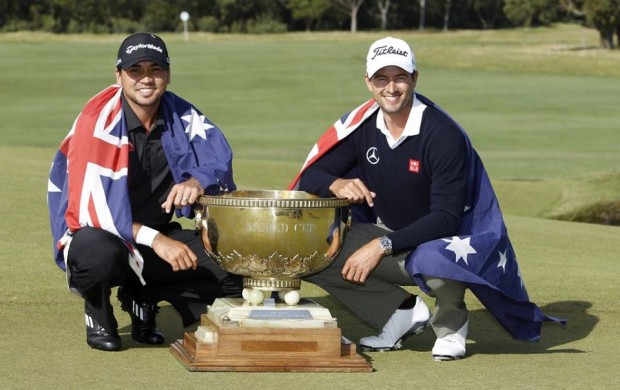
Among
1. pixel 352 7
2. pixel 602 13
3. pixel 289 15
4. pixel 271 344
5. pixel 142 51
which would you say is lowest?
pixel 289 15

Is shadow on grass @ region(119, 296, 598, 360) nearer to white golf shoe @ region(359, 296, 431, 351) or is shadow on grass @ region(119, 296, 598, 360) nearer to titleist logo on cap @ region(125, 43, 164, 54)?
white golf shoe @ region(359, 296, 431, 351)

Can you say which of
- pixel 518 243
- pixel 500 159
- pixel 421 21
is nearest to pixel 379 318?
pixel 518 243

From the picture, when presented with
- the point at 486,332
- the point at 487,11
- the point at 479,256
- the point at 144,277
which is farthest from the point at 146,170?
the point at 487,11

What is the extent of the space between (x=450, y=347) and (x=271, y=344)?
2.78 ft

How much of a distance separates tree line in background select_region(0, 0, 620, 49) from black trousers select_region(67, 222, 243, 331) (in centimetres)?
5018

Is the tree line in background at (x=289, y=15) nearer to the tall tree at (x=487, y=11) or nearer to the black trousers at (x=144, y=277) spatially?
the tall tree at (x=487, y=11)

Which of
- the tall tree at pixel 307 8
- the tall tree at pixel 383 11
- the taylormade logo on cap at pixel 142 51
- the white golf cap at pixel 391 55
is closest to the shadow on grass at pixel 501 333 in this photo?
the white golf cap at pixel 391 55

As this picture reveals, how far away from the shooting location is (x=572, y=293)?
25.0ft

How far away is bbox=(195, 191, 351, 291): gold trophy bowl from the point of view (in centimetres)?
506

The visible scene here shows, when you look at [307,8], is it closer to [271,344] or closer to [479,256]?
[479,256]

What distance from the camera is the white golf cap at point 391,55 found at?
18.1ft

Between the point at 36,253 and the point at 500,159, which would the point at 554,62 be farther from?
the point at 36,253

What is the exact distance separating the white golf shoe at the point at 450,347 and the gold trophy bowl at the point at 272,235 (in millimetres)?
635

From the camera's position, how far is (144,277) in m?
5.94
